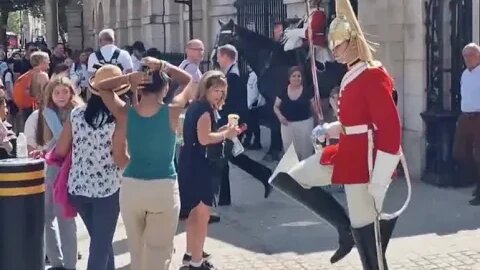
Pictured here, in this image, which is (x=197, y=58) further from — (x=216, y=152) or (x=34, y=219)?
(x=34, y=219)

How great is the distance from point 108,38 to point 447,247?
5.58 metres

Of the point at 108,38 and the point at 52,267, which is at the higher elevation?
the point at 108,38

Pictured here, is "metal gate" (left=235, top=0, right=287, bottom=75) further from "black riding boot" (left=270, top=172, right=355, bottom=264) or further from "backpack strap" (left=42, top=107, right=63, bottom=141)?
"black riding boot" (left=270, top=172, right=355, bottom=264)

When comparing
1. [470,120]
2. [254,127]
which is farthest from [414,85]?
[254,127]

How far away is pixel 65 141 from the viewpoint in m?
6.34

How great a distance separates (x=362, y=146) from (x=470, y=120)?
473cm

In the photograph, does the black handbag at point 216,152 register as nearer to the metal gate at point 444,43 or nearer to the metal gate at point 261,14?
the metal gate at point 444,43

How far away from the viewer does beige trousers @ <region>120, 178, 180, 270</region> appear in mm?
5742

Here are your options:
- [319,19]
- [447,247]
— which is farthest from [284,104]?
[447,247]

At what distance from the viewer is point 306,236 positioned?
843 cm

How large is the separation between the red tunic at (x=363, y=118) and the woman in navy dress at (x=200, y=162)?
155cm

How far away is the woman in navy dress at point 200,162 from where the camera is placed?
7035 millimetres

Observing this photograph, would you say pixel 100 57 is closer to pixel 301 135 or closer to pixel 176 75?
pixel 301 135

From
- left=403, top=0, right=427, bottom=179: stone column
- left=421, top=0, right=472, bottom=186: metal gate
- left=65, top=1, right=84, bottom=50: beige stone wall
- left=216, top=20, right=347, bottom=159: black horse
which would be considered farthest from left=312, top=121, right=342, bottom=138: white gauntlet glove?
left=65, top=1, right=84, bottom=50: beige stone wall
